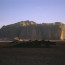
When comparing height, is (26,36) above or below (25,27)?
below

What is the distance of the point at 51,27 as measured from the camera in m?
76.9

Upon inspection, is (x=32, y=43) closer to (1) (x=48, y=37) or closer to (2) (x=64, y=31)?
(1) (x=48, y=37)

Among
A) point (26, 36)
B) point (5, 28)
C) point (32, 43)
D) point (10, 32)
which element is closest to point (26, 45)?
point (32, 43)

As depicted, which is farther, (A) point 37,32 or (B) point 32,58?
(A) point 37,32

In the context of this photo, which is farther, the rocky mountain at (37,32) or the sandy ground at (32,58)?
the rocky mountain at (37,32)

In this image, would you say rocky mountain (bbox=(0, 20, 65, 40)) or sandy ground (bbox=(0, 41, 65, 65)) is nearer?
sandy ground (bbox=(0, 41, 65, 65))

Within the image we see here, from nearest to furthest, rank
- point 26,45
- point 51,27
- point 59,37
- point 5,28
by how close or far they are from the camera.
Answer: point 26,45
point 59,37
point 51,27
point 5,28

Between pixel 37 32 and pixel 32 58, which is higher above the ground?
pixel 37 32

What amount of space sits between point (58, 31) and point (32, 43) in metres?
56.2

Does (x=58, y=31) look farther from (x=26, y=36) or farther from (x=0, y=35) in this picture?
(x=0, y=35)

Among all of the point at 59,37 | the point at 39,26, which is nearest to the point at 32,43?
the point at 59,37

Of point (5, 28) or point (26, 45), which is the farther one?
point (5, 28)

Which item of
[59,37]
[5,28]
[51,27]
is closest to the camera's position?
[59,37]

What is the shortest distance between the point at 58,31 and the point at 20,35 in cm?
2453
